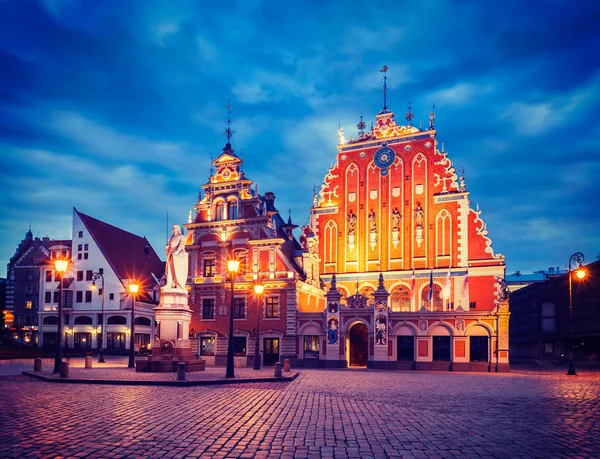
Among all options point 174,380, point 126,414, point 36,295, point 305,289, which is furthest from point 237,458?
point 36,295

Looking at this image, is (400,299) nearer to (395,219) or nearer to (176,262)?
(395,219)

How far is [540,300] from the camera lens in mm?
60188

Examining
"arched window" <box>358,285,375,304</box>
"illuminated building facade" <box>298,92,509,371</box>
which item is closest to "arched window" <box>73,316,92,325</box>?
"illuminated building facade" <box>298,92,509,371</box>

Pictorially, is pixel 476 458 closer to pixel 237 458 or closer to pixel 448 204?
pixel 237 458

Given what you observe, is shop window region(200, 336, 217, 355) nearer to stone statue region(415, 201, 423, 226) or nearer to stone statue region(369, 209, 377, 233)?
stone statue region(369, 209, 377, 233)

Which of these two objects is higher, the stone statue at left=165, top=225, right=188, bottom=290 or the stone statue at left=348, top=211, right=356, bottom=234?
the stone statue at left=348, top=211, right=356, bottom=234

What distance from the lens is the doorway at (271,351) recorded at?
43125 millimetres

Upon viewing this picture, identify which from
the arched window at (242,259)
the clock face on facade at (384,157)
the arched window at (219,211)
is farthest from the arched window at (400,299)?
the arched window at (219,211)

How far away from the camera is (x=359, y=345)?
42.5 meters

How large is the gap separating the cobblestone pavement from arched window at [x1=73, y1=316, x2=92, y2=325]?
141 feet

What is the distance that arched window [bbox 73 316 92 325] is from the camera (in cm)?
6084

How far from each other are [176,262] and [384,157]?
24873 millimetres

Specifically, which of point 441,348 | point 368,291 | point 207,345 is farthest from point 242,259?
point 441,348

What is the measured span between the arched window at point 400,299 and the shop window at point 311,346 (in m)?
7.80
